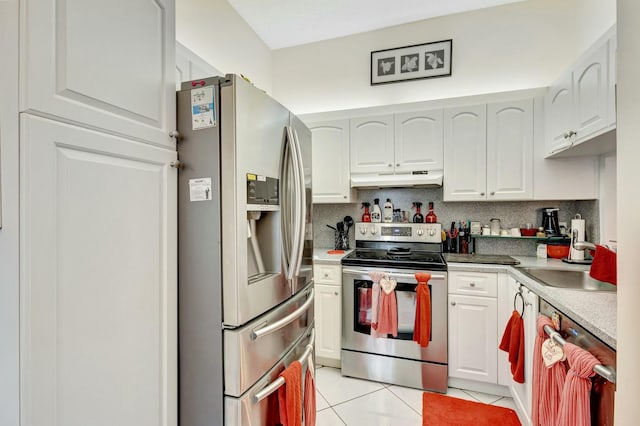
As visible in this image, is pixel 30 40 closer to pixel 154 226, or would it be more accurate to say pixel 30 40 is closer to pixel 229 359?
pixel 154 226

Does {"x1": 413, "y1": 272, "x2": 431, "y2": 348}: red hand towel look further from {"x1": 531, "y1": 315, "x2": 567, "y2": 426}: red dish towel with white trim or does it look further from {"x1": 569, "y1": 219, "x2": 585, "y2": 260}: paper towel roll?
{"x1": 569, "y1": 219, "x2": 585, "y2": 260}: paper towel roll

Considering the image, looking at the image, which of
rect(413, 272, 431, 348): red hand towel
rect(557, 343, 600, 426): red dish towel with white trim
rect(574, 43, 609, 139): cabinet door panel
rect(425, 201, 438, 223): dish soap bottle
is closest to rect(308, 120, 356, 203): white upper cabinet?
rect(425, 201, 438, 223): dish soap bottle

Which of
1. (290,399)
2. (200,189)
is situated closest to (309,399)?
(290,399)

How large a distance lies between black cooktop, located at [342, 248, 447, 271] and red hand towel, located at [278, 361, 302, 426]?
1.16 m

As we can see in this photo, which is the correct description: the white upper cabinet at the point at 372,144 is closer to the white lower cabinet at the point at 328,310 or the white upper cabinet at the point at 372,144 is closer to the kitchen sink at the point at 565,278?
the white lower cabinet at the point at 328,310

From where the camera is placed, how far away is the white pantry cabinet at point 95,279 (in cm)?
72

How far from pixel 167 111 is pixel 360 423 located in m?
2.06

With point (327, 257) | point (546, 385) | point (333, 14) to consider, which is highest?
point (333, 14)

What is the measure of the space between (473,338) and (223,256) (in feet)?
6.48

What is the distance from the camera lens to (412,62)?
2928 millimetres

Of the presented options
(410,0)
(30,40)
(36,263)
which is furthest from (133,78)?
(410,0)

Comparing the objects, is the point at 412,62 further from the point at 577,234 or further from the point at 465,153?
the point at 577,234

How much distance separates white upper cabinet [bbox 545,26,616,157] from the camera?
161 centimetres
